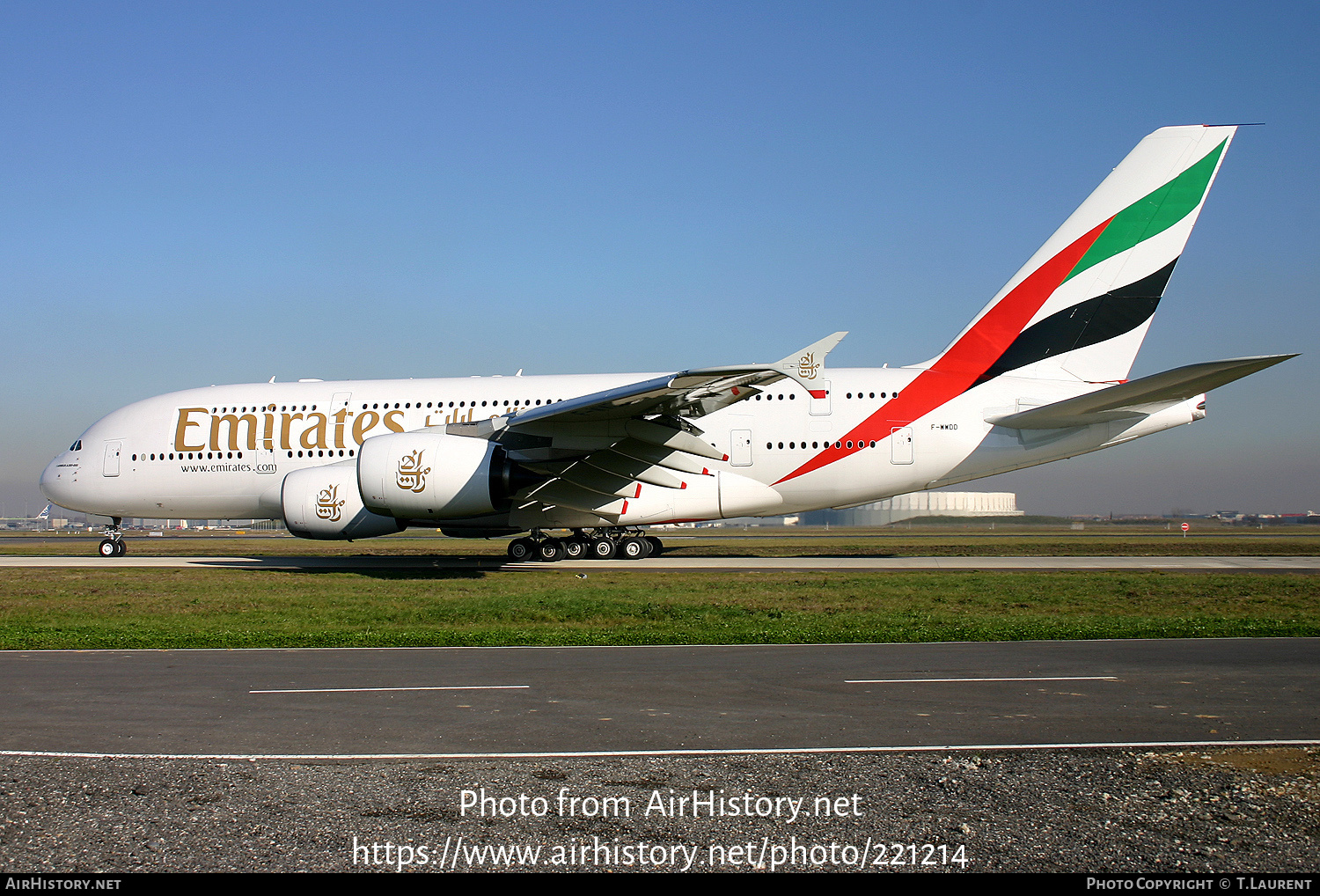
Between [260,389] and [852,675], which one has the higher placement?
[260,389]

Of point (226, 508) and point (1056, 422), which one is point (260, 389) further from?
point (1056, 422)

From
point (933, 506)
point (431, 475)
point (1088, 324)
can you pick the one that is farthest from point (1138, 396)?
point (933, 506)

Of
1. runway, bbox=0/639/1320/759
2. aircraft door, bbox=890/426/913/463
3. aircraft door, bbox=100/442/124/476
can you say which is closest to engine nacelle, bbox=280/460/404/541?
aircraft door, bbox=100/442/124/476

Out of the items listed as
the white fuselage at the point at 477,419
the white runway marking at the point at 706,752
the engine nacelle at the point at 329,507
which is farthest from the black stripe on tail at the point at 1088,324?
the white runway marking at the point at 706,752

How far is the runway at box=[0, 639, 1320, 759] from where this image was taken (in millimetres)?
5969

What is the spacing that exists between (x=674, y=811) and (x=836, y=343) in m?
11.5

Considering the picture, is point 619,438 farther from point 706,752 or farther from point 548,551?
point 706,752

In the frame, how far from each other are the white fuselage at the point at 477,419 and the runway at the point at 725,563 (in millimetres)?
1472

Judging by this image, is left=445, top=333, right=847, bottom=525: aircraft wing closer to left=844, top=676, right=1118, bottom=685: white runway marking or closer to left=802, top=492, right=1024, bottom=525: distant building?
left=844, top=676, right=1118, bottom=685: white runway marking

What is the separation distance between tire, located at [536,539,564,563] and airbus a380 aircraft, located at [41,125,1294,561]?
62 millimetres

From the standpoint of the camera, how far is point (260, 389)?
79.2 feet

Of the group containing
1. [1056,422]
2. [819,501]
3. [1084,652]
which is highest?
[1056,422]

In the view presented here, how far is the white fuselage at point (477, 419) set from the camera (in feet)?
69.3

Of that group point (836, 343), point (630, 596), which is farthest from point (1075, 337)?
point (630, 596)
